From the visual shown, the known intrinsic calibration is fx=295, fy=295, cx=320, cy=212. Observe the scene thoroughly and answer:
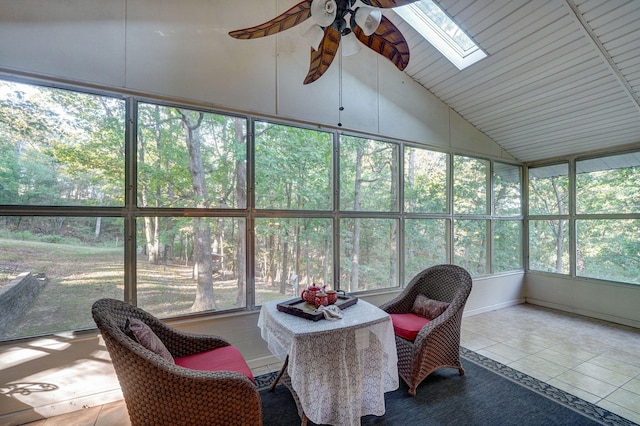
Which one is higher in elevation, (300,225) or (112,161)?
(112,161)

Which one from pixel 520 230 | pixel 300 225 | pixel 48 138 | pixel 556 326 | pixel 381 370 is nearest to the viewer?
pixel 381 370

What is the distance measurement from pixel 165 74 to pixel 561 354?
5.22 m

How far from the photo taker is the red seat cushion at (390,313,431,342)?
2.79 metres

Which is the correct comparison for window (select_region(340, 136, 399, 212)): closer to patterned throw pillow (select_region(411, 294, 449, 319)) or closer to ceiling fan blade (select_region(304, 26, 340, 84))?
patterned throw pillow (select_region(411, 294, 449, 319))

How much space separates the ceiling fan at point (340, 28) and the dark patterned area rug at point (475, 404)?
8.82 ft

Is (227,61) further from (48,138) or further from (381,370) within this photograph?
(381,370)

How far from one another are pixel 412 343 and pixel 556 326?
3.14 metres

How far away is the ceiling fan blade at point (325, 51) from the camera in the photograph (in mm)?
2043

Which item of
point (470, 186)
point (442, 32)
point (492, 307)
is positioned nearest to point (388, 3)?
point (442, 32)

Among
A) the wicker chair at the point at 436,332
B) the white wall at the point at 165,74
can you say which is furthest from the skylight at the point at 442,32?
the wicker chair at the point at 436,332

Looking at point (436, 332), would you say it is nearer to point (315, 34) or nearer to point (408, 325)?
point (408, 325)

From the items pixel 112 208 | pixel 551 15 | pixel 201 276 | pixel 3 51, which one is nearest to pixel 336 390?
pixel 201 276

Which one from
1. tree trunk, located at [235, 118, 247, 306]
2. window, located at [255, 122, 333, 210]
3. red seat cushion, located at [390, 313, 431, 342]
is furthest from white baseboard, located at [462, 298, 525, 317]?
tree trunk, located at [235, 118, 247, 306]

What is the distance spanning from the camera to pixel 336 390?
2.00 metres
